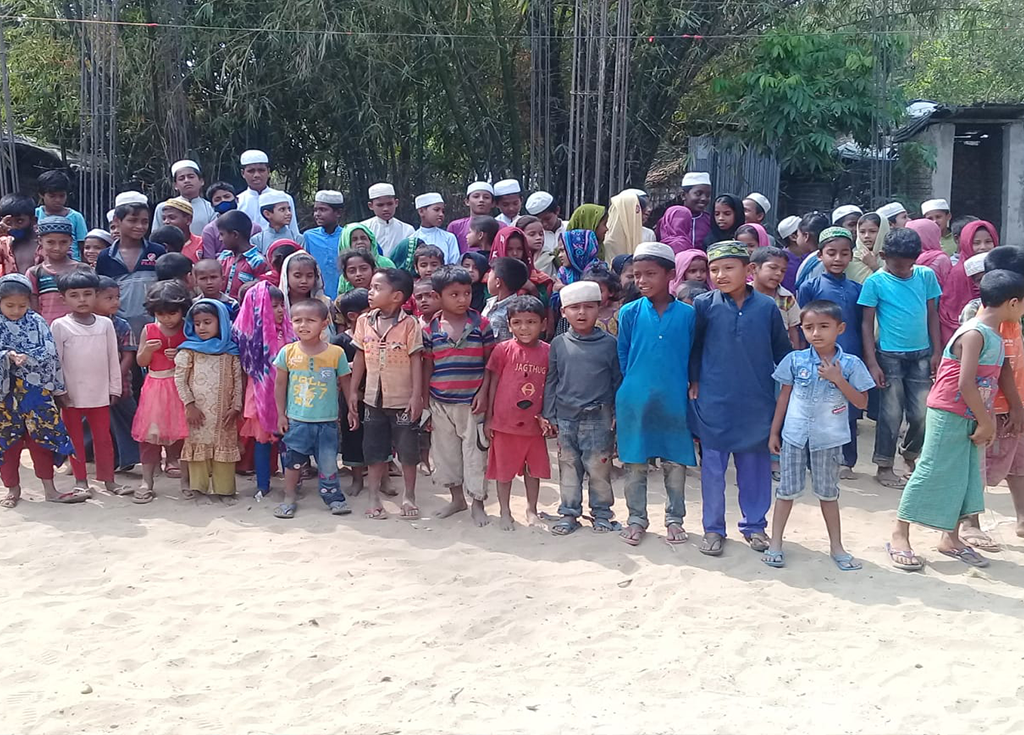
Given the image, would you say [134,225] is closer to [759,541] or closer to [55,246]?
[55,246]

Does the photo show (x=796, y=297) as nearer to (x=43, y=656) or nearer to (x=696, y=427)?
(x=696, y=427)

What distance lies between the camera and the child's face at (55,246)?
5.52m

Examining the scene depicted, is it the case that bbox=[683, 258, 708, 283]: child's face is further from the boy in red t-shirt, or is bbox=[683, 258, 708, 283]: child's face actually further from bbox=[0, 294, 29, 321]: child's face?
bbox=[0, 294, 29, 321]: child's face

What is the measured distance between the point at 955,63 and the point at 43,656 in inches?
808

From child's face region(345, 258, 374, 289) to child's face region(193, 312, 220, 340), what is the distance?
0.78 metres

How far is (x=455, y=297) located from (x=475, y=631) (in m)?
1.76

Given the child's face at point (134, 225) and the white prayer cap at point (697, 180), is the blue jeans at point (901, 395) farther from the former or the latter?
the child's face at point (134, 225)

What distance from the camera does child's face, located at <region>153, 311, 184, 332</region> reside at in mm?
5234

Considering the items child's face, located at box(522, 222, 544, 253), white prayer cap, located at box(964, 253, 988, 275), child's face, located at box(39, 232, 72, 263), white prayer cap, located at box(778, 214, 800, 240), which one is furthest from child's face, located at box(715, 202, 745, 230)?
child's face, located at box(39, 232, 72, 263)

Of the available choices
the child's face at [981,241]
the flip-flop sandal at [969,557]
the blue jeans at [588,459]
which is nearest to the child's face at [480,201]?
the blue jeans at [588,459]

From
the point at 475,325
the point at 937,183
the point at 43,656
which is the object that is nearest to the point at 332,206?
the point at 475,325

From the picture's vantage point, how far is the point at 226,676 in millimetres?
3354

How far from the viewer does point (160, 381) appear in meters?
5.26

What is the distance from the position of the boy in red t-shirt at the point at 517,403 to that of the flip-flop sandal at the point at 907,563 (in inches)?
65.7
